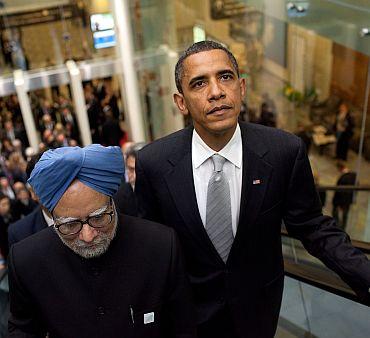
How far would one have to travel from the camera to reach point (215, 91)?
5.75ft

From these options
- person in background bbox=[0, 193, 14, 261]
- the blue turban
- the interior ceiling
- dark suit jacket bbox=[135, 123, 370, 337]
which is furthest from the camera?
the interior ceiling

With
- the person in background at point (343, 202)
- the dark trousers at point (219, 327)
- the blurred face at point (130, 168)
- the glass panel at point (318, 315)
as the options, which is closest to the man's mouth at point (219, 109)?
the dark trousers at point (219, 327)

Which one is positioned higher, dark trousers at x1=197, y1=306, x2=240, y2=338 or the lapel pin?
the lapel pin

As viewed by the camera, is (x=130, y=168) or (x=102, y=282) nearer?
(x=102, y=282)

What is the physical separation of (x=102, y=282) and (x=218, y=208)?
22.0 inches

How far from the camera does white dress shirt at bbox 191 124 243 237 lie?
195 cm

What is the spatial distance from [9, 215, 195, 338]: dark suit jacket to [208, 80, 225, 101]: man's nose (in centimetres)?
56

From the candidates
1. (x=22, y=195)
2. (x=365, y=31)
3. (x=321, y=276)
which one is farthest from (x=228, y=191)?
(x=365, y=31)

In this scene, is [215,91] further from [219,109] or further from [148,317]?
[148,317]

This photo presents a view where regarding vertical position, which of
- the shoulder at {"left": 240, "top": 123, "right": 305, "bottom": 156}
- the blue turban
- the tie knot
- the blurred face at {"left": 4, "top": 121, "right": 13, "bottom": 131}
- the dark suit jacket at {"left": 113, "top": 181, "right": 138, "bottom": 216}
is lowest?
the blurred face at {"left": 4, "top": 121, "right": 13, "bottom": 131}

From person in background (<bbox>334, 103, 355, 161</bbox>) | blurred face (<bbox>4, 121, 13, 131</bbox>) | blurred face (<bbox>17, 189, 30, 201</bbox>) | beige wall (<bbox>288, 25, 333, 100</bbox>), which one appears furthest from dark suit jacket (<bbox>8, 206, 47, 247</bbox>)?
blurred face (<bbox>4, 121, 13, 131</bbox>)

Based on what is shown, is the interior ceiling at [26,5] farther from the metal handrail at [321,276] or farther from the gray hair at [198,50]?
the gray hair at [198,50]

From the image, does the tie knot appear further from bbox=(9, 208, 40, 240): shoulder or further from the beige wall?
the beige wall

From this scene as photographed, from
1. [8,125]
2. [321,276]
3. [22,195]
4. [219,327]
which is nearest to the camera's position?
[219,327]
